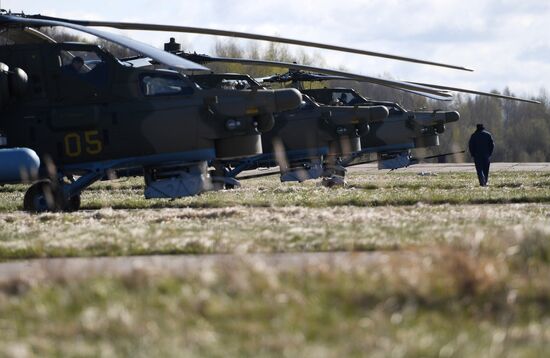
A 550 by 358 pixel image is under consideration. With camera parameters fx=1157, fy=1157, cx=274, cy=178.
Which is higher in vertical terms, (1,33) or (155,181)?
(1,33)

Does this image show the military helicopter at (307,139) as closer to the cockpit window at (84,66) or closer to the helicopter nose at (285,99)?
the helicopter nose at (285,99)

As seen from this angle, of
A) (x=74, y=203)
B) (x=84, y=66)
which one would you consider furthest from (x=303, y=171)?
(x=84, y=66)

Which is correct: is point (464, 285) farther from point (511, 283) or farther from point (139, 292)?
point (139, 292)

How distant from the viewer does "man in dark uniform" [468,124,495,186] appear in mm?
29141

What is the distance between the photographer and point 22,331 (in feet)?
21.9

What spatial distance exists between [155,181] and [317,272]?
12.3 meters

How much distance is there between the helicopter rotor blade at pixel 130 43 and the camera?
14938 millimetres

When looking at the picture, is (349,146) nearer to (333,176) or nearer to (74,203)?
(333,176)

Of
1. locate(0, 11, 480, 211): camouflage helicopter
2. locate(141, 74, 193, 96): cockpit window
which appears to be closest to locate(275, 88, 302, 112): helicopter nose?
locate(0, 11, 480, 211): camouflage helicopter

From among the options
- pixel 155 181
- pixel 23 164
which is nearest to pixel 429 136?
pixel 155 181

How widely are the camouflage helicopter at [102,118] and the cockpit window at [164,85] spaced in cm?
2

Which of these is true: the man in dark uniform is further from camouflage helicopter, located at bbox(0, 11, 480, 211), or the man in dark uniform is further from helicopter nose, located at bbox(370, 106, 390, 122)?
camouflage helicopter, located at bbox(0, 11, 480, 211)

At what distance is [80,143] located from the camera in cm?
1950

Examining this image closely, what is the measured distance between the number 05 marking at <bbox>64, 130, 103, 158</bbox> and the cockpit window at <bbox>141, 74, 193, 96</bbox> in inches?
45.0
